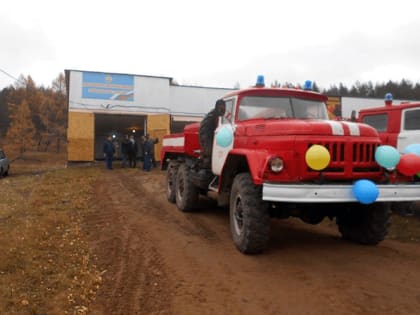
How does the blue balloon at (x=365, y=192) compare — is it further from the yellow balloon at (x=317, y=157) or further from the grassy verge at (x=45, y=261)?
the grassy verge at (x=45, y=261)

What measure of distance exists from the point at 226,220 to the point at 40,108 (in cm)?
5686

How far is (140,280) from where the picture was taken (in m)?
4.45

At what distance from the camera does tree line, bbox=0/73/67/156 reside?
4844 cm

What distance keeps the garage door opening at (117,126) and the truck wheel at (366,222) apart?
18.7 meters

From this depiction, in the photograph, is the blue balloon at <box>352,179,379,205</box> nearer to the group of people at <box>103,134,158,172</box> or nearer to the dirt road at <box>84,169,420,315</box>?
the dirt road at <box>84,169,420,315</box>

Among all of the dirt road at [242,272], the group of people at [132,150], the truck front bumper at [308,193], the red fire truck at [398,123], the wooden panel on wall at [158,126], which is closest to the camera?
the dirt road at [242,272]

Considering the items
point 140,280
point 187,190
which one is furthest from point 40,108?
point 140,280

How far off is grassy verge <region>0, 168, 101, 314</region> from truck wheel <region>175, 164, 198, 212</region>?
2.09 meters

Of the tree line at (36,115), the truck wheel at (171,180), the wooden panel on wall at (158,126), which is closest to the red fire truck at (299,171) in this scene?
the truck wheel at (171,180)

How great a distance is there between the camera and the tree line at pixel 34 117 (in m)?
48.4

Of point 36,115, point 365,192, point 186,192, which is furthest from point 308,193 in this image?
point 36,115

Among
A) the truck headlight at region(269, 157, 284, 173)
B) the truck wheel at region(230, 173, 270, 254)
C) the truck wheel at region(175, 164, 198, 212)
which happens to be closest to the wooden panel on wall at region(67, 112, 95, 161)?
the truck wheel at region(175, 164, 198, 212)

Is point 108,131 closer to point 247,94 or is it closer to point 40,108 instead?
point 247,94

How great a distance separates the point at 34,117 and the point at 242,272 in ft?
204
